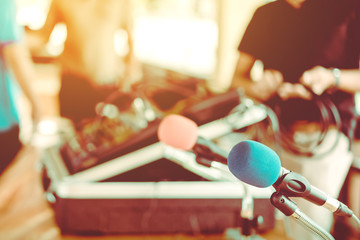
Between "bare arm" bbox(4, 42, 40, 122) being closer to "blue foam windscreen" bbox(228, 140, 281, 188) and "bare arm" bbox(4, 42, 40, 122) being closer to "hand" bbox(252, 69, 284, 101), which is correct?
"hand" bbox(252, 69, 284, 101)

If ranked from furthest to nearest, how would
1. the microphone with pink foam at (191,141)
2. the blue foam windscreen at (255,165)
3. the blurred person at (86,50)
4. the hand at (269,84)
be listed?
1. the blurred person at (86,50)
2. the hand at (269,84)
3. the microphone with pink foam at (191,141)
4. the blue foam windscreen at (255,165)

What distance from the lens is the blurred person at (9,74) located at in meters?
1.27

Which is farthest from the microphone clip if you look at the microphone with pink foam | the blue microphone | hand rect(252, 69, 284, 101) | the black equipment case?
hand rect(252, 69, 284, 101)

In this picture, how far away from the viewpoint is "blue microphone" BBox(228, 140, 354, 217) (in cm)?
46

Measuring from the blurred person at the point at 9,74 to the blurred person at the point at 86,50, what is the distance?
389 mm

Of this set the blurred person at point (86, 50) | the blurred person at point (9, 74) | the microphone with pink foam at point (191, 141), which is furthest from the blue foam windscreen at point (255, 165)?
the blurred person at point (86, 50)

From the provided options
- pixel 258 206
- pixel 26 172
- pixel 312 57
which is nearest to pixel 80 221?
pixel 258 206

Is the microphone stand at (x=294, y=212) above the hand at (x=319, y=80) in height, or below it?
above

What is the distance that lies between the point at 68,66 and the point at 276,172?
1573 millimetres

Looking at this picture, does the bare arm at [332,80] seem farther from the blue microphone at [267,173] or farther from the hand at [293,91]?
the blue microphone at [267,173]

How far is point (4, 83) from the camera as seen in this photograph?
1.30m

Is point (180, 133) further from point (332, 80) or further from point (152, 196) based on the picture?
point (332, 80)

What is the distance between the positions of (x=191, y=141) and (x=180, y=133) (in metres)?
0.03

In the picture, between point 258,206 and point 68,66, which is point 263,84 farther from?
point 68,66
